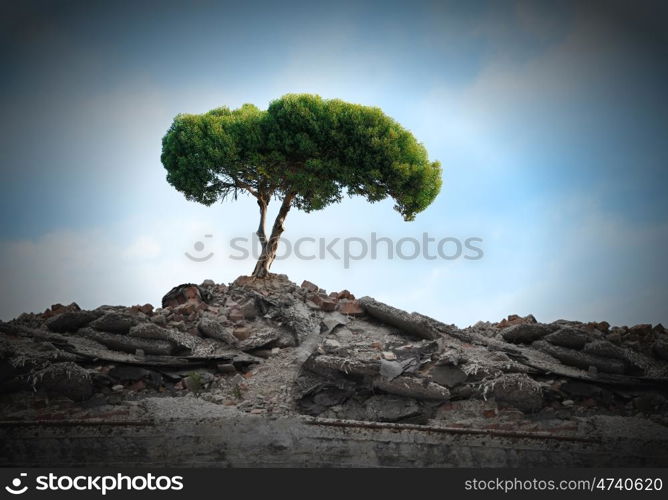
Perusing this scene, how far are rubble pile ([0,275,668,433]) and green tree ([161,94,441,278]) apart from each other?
4540 millimetres

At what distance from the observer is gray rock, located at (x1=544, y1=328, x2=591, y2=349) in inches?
472

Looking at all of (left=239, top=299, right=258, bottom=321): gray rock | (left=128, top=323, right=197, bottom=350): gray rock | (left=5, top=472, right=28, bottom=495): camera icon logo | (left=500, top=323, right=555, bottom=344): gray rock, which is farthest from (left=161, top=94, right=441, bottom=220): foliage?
(left=5, top=472, right=28, bottom=495): camera icon logo

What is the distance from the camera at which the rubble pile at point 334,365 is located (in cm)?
971

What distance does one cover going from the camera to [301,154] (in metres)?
16.8

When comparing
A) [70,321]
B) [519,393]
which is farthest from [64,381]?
[519,393]

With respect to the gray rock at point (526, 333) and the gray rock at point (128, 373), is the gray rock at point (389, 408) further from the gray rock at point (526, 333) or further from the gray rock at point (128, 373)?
the gray rock at point (128, 373)

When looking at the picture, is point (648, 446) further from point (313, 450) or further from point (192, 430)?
point (192, 430)

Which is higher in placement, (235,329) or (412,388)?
(235,329)

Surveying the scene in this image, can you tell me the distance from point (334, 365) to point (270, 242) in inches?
297

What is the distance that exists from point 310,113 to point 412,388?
9.65 m

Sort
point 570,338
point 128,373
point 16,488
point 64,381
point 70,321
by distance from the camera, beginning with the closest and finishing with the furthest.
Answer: point 16,488
point 64,381
point 128,373
point 570,338
point 70,321

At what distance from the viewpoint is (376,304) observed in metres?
13.5

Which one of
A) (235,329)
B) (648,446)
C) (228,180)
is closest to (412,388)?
(648,446)

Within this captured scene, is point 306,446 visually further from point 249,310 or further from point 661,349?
point 661,349
